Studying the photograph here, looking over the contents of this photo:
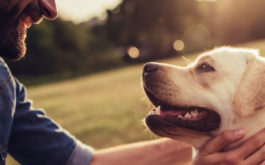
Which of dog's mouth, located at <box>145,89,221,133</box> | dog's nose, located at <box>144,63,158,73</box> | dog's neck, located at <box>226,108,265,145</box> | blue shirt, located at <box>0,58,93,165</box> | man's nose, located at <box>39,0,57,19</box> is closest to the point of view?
dog's neck, located at <box>226,108,265,145</box>

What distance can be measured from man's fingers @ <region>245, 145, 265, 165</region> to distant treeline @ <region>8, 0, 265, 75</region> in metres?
35.6

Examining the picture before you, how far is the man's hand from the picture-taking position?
8.41 ft

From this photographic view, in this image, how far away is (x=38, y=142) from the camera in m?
3.28

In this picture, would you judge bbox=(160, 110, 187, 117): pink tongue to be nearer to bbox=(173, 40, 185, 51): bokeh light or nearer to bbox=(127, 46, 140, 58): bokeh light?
bbox=(173, 40, 185, 51): bokeh light

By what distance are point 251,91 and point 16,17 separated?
2.15 metres

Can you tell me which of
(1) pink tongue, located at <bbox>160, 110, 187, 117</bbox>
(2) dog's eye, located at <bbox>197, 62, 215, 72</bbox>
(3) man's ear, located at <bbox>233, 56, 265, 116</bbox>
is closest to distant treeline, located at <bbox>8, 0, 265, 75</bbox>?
(2) dog's eye, located at <bbox>197, 62, 215, 72</bbox>

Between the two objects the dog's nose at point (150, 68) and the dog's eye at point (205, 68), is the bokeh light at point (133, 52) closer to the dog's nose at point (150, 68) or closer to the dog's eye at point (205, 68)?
the dog's eye at point (205, 68)

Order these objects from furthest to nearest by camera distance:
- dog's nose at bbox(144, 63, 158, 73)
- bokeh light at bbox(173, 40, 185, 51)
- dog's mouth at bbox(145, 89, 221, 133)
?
bokeh light at bbox(173, 40, 185, 51)
dog's nose at bbox(144, 63, 158, 73)
dog's mouth at bbox(145, 89, 221, 133)

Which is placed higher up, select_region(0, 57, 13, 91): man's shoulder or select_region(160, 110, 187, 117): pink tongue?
select_region(0, 57, 13, 91): man's shoulder

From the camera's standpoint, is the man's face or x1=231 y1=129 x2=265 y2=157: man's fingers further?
the man's face

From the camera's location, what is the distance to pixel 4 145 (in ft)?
9.89

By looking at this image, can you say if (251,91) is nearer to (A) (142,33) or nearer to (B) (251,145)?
(B) (251,145)

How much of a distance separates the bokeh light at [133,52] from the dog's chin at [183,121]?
40289 millimetres

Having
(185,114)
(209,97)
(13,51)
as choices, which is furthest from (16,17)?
(209,97)
